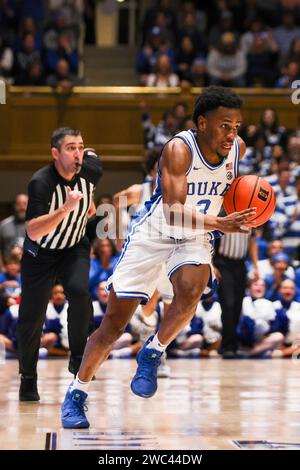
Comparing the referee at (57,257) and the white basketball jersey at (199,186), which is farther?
the referee at (57,257)

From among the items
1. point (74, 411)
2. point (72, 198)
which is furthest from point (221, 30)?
point (74, 411)

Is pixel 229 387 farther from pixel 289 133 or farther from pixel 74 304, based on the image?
pixel 289 133

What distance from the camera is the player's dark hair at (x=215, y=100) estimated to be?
509 cm

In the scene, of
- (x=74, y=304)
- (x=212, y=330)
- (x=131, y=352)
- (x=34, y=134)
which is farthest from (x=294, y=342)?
(x=34, y=134)

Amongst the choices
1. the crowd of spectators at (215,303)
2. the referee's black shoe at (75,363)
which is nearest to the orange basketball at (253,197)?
the referee's black shoe at (75,363)

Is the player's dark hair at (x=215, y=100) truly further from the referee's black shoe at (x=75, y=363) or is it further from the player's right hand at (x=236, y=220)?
the referee's black shoe at (x=75, y=363)

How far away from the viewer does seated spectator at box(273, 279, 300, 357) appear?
9.78m

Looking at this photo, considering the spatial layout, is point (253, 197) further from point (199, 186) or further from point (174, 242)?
point (174, 242)

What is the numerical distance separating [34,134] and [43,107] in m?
0.39

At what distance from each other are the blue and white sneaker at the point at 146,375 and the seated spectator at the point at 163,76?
8.59m

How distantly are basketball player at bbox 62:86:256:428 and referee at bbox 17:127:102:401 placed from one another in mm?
1048

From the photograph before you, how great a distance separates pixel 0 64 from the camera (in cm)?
1367

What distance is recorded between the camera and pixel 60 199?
627 centimetres
